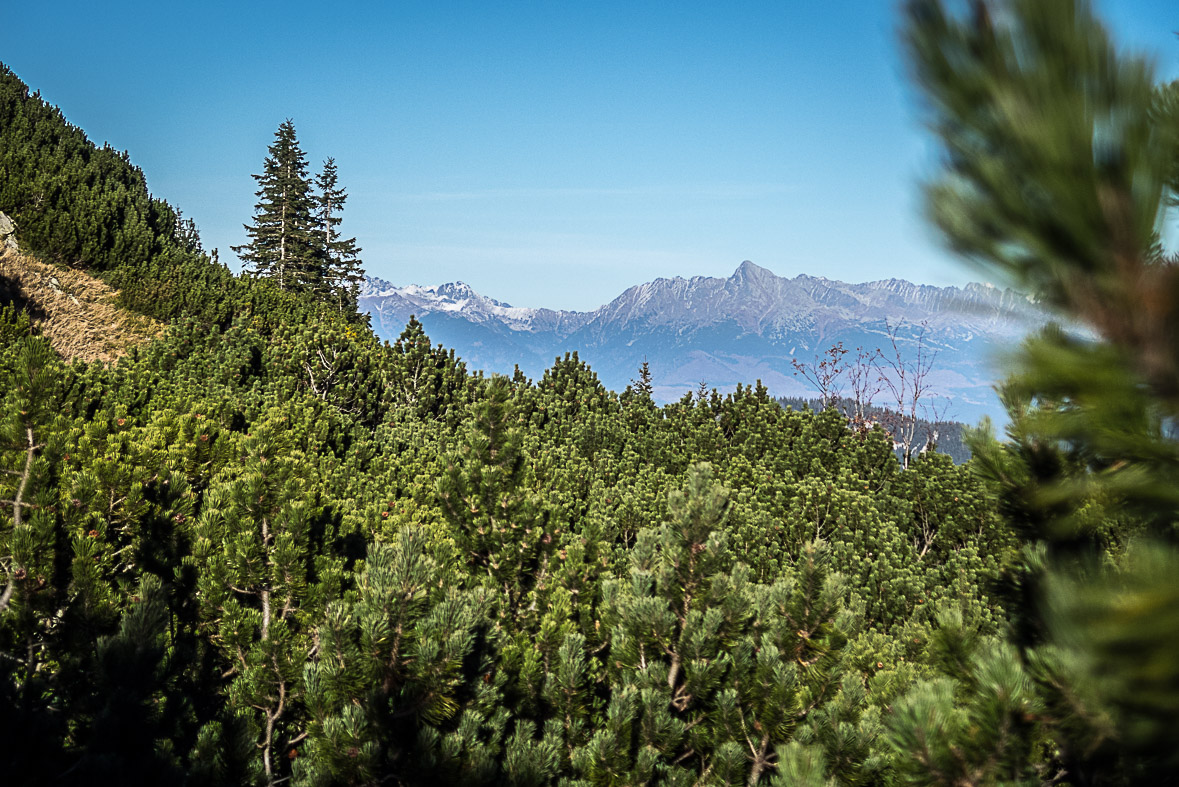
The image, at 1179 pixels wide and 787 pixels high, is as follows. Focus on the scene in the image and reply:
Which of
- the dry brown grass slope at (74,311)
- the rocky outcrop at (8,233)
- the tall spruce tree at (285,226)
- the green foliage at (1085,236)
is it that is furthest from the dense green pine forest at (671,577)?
the tall spruce tree at (285,226)

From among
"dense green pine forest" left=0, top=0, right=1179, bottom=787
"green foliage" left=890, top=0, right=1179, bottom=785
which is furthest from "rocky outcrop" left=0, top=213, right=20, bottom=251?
"green foliage" left=890, top=0, right=1179, bottom=785

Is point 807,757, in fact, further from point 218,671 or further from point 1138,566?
point 218,671

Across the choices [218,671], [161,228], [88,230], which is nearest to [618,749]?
[218,671]

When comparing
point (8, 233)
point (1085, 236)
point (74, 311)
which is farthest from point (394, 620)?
point (8, 233)

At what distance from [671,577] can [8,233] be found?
56.0ft

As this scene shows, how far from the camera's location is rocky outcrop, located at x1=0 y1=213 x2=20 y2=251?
13492 mm

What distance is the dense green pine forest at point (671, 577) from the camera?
2.73ft

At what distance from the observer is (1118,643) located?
81 cm

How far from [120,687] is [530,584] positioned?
2.99m

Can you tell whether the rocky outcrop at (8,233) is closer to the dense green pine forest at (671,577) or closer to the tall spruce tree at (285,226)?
the dense green pine forest at (671,577)

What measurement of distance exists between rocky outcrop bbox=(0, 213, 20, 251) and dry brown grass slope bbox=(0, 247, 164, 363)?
196mm

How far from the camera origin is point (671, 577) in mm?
3984

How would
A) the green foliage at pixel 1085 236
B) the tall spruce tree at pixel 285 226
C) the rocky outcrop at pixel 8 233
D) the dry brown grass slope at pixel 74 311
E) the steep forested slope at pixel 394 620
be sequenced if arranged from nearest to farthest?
the green foliage at pixel 1085 236
the steep forested slope at pixel 394 620
the dry brown grass slope at pixel 74 311
the rocky outcrop at pixel 8 233
the tall spruce tree at pixel 285 226

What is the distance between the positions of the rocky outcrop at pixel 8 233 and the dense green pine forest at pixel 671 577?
616 cm
